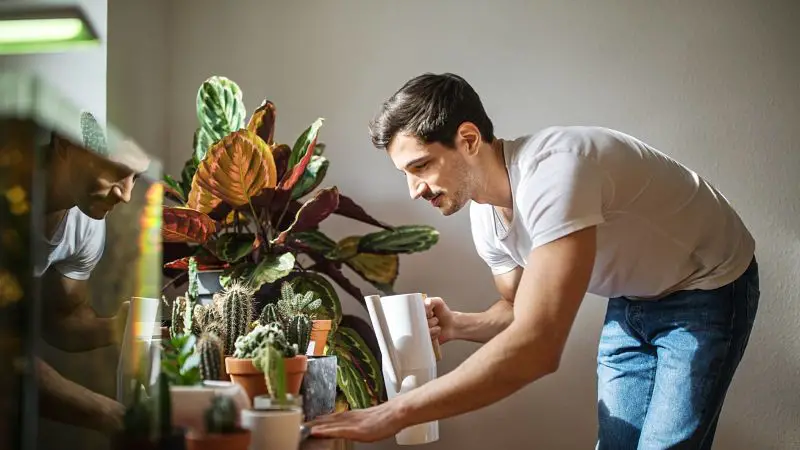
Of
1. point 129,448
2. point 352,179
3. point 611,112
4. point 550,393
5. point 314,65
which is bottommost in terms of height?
point 550,393

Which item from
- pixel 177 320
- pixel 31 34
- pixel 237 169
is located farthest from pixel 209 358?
pixel 237 169

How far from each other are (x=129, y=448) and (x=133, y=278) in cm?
17

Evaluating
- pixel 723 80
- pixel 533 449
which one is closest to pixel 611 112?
pixel 723 80

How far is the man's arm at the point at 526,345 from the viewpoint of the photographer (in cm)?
118

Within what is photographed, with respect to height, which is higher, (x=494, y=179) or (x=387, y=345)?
(x=494, y=179)

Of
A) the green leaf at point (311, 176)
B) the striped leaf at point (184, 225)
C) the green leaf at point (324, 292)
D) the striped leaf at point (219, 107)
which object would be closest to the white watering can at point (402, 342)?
the green leaf at point (324, 292)

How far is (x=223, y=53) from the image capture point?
246 cm

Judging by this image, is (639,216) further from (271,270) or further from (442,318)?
(271,270)

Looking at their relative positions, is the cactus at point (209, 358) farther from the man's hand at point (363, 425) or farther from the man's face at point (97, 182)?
the man's face at point (97, 182)

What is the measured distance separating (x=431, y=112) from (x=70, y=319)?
0.98 m

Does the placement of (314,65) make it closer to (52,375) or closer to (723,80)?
(723,80)

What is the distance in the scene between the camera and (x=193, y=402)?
93cm

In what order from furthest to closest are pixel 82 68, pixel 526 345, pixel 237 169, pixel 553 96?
pixel 553 96, pixel 237 169, pixel 82 68, pixel 526 345

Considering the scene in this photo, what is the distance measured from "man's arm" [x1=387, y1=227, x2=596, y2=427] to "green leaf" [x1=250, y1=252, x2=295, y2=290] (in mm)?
661
